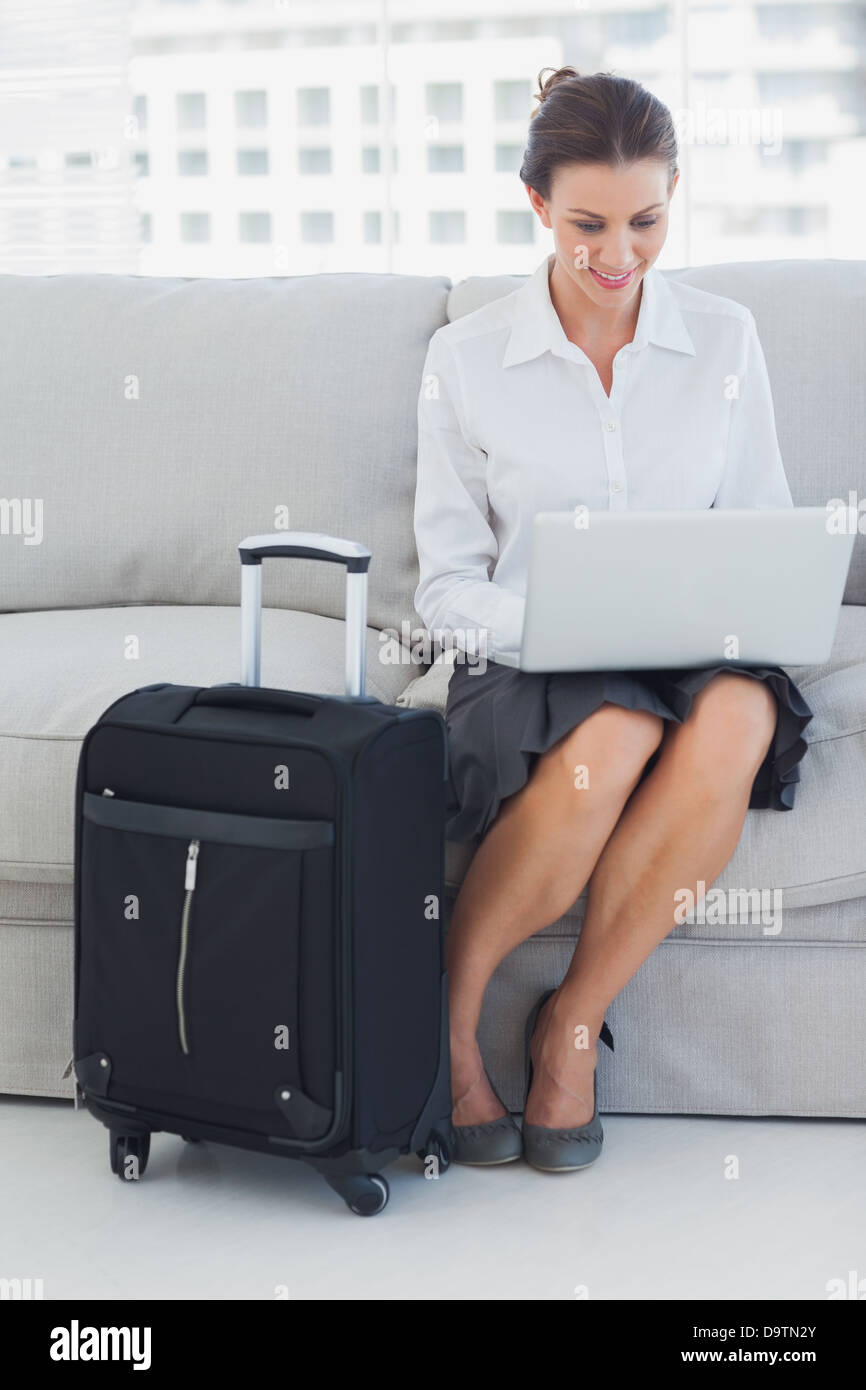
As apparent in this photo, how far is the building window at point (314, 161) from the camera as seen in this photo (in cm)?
360

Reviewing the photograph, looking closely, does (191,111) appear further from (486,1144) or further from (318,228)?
(486,1144)

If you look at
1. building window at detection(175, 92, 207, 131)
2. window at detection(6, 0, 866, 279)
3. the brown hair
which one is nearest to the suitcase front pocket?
the brown hair

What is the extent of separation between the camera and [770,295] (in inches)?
72.1

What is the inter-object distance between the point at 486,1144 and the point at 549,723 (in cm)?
41

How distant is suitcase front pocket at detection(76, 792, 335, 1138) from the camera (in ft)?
3.90

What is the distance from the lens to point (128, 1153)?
1339mm

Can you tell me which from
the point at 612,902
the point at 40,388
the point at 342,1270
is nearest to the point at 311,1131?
the point at 342,1270

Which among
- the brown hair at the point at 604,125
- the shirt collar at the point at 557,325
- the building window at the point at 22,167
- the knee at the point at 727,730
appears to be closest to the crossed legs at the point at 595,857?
the knee at the point at 727,730

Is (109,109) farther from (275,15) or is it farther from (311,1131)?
(311,1131)

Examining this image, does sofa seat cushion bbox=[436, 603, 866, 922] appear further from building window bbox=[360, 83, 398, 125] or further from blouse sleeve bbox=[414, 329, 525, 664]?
building window bbox=[360, 83, 398, 125]

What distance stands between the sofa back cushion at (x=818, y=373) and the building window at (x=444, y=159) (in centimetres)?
192

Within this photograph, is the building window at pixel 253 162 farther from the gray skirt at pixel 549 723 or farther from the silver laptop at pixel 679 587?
the silver laptop at pixel 679 587

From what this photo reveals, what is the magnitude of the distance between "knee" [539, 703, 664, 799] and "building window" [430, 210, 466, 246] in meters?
2.54

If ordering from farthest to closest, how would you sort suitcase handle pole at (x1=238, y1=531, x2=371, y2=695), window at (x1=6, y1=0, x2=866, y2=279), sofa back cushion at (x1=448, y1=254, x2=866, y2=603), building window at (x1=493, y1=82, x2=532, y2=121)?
building window at (x1=493, y1=82, x2=532, y2=121) < window at (x1=6, y1=0, x2=866, y2=279) < sofa back cushion at (x1=448, y1=254, x2=866, y2=603) < suitcase handle pole at (x1=238, y1=531, x2=371, y2=695)
